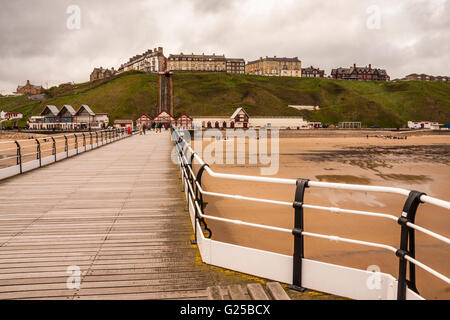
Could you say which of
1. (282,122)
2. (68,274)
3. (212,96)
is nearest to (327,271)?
(68,274)

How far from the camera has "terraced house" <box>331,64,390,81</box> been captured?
630 feet

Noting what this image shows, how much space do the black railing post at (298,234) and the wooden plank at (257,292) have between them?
15.4 inches

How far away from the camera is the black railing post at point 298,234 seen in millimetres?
3646

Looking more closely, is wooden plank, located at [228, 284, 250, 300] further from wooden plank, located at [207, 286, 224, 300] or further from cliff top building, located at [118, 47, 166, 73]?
cliff top building, located at [118, 47, 166, 73]

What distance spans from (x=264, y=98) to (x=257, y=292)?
12973cm

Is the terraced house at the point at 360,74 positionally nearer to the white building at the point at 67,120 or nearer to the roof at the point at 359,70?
the roof at the point at 359,70

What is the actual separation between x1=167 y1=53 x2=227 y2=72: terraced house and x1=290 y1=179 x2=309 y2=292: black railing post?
615 ft

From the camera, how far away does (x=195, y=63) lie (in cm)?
18612

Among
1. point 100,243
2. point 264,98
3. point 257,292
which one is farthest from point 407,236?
point 264,98

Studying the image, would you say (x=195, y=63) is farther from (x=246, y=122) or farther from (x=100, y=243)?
(x=100, y=243)

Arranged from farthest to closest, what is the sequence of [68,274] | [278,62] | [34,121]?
[278,62]
[34,121]
[68,274]

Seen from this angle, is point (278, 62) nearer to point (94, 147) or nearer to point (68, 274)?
point (94, 147)

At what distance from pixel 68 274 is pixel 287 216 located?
821cm
